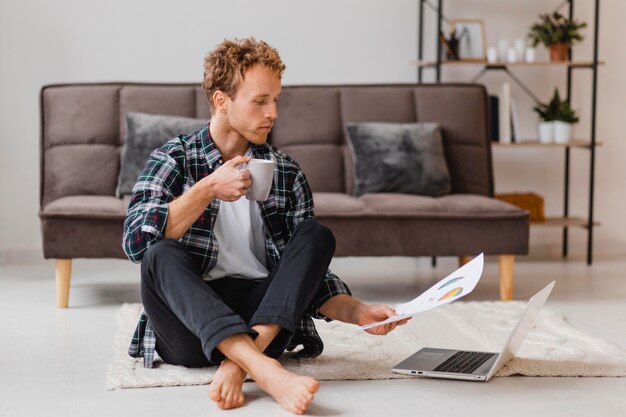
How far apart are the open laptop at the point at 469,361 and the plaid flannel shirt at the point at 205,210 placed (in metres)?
0.29

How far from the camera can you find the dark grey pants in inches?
80.8

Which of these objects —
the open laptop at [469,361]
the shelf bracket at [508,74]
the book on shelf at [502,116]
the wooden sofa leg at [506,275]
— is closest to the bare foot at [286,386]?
the open laptop at [469,361]

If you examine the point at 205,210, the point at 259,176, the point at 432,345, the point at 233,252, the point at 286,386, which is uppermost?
the point at 259,176

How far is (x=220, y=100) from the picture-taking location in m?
2.29

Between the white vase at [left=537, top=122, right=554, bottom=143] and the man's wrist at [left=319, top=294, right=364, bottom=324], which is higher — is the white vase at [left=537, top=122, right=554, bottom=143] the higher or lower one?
the higher one

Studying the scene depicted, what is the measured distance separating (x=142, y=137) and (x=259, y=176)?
5.92ft

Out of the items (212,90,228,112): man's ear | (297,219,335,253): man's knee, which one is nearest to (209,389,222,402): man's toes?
(297,219,335,253): man's knee

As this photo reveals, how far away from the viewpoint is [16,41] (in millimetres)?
4582

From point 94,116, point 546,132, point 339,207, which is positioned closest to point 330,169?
point 339,207

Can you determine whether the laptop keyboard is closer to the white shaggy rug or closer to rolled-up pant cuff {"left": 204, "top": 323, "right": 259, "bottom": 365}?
the white shaggy rug

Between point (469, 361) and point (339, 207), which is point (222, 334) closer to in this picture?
point (469, 361)

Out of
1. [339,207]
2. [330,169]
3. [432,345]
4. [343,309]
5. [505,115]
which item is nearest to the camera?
[343,309]

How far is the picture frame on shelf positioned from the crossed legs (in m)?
2.69

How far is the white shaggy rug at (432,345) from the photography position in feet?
7.85
